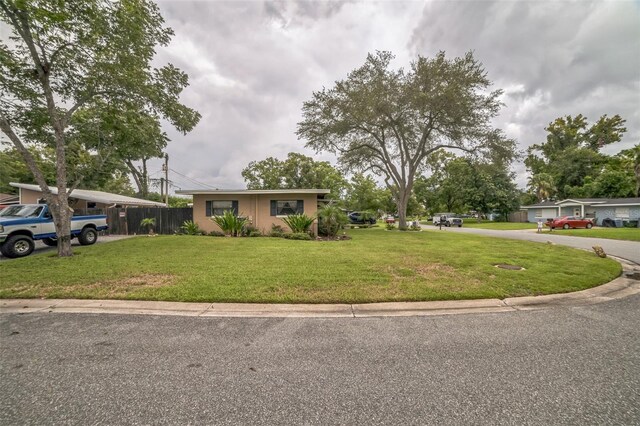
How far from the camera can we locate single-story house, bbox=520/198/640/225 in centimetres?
2530

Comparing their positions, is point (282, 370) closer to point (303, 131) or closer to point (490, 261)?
point (490, 261)

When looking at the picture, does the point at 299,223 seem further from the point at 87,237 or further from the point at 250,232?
the point at 87,237

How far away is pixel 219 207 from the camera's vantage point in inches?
586

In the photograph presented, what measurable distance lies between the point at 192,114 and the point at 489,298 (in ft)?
35.8

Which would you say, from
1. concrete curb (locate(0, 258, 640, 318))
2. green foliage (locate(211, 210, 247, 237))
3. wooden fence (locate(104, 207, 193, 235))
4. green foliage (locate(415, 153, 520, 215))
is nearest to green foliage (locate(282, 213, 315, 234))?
green foliage (locate(211, 210, 247, 237))

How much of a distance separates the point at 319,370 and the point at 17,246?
12020 mm

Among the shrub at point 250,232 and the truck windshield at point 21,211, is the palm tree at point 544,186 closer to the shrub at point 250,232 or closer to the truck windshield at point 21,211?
the shrub at point 250,232

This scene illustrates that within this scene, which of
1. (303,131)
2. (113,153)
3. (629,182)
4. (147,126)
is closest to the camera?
(147,126)

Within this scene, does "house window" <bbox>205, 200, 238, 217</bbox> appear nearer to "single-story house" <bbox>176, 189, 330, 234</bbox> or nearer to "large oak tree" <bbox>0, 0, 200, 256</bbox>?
"single-story house" <bbox>176, 189, 330, 234</bbox>

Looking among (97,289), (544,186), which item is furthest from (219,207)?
(544,186)

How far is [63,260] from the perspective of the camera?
7.15 metres

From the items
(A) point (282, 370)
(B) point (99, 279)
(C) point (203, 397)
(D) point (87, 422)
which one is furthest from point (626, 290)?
(B) point (99, 279)

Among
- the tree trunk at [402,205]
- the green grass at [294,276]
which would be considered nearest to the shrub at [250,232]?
the green grass at [294,276]

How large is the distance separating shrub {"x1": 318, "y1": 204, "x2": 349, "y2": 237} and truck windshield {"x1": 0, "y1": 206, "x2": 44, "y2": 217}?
11.3m
